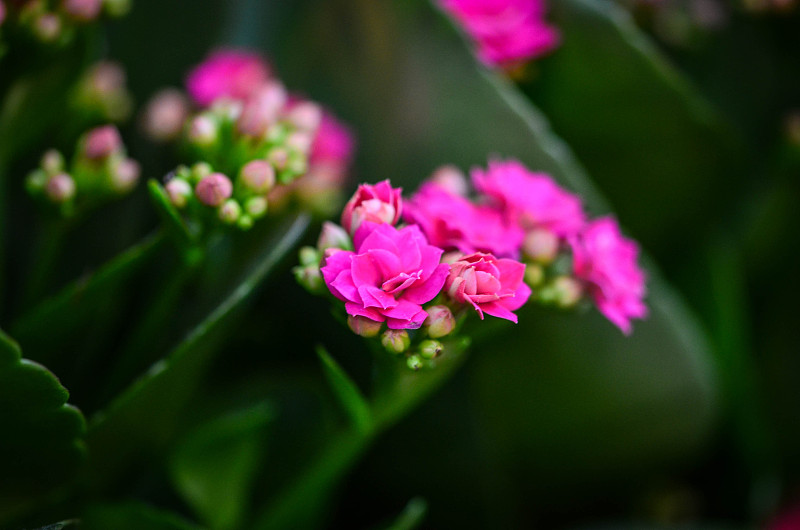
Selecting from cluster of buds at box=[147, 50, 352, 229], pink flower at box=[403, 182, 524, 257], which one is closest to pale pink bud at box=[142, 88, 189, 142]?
cluster of buds at box=[147, 50, 352, 229]

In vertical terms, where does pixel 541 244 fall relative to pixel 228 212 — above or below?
below

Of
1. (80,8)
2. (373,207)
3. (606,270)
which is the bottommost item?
(606,270)

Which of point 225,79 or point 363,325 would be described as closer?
point 363,325

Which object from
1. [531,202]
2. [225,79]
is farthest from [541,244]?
[225,79]

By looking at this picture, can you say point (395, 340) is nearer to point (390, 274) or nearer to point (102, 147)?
point (390, 274)

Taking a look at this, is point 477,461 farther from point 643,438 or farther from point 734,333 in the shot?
point 734,333

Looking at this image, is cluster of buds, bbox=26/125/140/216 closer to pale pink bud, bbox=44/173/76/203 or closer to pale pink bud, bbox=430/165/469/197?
pale pink bud, bbox=44/173/76/203

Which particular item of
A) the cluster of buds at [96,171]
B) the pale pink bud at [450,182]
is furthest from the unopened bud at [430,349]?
the cluster of buds at [96,171]
